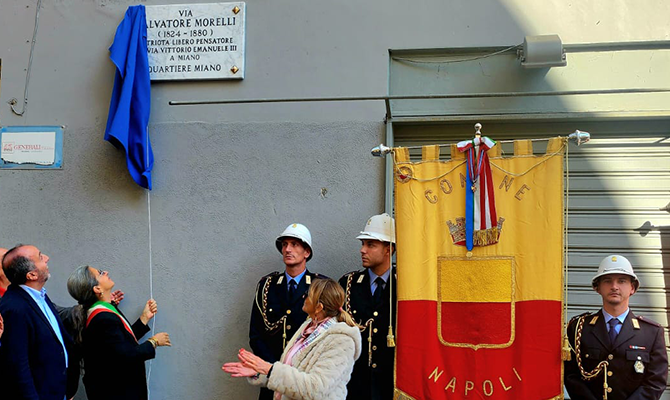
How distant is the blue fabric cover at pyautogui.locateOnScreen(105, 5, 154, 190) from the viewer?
21.3 feet

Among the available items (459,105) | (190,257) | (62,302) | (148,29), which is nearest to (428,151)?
(459,105)

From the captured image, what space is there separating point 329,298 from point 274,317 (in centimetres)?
157

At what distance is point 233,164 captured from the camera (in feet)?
21.6

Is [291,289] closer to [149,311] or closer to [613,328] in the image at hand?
[149,311]

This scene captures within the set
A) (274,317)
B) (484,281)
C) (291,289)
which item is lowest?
(274,317)

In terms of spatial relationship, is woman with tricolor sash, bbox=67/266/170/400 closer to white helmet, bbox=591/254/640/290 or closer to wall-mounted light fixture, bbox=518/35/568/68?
white helmet, bbox=591/254/640/290

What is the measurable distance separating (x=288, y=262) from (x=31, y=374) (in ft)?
6.54

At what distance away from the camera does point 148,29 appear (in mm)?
6875

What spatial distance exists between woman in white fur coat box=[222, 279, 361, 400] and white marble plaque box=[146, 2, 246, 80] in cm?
297

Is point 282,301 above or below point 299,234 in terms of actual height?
below

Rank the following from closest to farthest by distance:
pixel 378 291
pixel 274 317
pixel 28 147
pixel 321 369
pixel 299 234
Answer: pixel 321 369 < pixel 378 291 < pixel 274 317 < pixel 299 234 < pixel 28 147

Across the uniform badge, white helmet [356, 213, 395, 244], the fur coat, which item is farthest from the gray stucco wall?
the uniform badge

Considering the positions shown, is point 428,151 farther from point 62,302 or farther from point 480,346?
point 62,302

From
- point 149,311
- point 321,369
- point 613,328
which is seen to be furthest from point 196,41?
point 613,328
